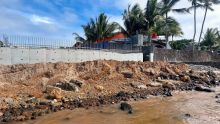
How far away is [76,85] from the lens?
21.9m

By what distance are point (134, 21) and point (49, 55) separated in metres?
23.7

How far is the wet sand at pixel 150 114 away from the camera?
52.5ft

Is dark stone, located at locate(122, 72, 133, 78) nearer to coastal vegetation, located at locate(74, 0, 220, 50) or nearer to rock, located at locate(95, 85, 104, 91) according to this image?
rock, located at locate(95, 85, 104, 91)

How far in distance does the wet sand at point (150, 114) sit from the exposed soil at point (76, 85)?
0.89 metres

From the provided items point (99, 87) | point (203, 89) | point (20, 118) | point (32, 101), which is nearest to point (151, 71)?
point (203, 89)

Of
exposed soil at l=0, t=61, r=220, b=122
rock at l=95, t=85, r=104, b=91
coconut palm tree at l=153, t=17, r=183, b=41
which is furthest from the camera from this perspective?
coconut palm tree at l=153, t=17, r=183, b=41

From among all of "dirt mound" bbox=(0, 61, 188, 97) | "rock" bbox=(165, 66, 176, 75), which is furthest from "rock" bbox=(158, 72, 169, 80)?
"rock" bbox=(165, 66, 176, 75)

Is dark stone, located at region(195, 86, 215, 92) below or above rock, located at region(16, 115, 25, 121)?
above

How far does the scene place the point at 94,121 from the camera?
630 inches

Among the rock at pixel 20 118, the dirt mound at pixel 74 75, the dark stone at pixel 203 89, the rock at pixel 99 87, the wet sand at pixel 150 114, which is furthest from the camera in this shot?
the dark stone at pixel 203 89

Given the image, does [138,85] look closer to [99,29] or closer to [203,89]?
[203,89]

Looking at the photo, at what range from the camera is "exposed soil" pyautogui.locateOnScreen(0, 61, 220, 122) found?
17.9 metres

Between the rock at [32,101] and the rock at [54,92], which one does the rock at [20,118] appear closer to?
the rock at [32,101]

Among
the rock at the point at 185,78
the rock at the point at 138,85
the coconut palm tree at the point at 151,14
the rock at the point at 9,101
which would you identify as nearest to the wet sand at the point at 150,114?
the rock at the point at 9,101
